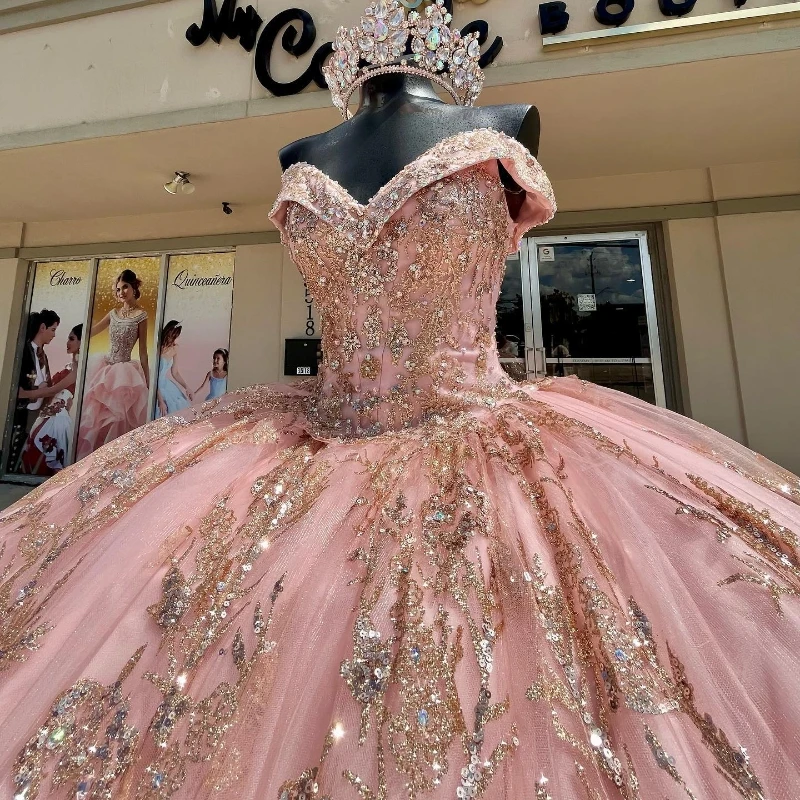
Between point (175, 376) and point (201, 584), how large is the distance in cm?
329

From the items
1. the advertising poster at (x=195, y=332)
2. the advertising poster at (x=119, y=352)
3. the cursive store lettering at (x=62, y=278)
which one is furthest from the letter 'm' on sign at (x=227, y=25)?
the cursive store lettering at (x=62, y=278)

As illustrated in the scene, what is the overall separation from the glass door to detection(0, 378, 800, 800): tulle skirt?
219cm

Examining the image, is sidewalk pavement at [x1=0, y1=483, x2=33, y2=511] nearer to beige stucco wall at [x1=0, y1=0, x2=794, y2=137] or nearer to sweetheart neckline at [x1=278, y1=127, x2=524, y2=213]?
beige stucco wall at [x1=0, y1=0, x2=794, y2=137]

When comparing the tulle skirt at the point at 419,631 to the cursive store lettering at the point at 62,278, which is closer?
the tulle skirt at the point at 419,631

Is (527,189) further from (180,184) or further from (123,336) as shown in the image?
(123,336)

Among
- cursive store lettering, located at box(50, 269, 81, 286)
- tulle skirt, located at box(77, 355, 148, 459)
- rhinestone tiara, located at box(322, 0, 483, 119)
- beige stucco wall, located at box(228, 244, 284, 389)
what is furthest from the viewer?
cursive store lettering, located at box(50, 269, 81, 286)

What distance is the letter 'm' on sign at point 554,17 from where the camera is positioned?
2.00 m

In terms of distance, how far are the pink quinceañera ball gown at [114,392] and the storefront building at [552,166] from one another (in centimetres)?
19

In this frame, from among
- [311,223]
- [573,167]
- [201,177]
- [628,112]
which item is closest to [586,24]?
[628,112]

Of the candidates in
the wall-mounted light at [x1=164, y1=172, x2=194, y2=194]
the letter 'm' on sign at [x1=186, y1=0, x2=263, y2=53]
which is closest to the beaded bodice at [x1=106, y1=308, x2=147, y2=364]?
the wall-mounted light at [x1=164, y1=172, x2=194, y2=194]

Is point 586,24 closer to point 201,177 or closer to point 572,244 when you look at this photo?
point 572,244

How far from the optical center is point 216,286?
3.37 meters

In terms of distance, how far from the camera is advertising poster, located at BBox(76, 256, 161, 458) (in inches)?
135

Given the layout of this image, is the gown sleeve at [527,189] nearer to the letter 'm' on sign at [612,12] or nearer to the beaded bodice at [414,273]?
the beaded bodice at [414,273]
